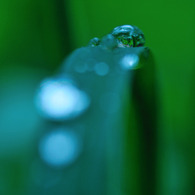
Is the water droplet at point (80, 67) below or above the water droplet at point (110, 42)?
above

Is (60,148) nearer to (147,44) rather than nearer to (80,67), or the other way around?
(80,67)

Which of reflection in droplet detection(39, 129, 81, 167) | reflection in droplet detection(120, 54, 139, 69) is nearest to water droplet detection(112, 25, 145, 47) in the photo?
reflection in droplet detection(120, 54, 139, 69)

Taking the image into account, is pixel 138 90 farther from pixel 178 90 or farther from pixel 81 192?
pixel 81 192

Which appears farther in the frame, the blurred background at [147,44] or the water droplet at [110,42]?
the blurred background at [147,44]

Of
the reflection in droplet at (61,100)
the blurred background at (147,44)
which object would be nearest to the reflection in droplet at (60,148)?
the reflection in droplet at (61,100)

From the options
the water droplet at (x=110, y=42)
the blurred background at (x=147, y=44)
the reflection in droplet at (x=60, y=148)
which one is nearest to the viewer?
the reflection in droplet at (x=60, y=148)

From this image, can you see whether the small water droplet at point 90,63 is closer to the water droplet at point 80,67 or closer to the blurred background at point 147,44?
the water droplet at point 80,67

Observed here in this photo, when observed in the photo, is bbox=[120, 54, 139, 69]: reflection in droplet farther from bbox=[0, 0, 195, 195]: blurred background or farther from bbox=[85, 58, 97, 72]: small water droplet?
bbox=[0, 0, 195, 195]: blurred background
